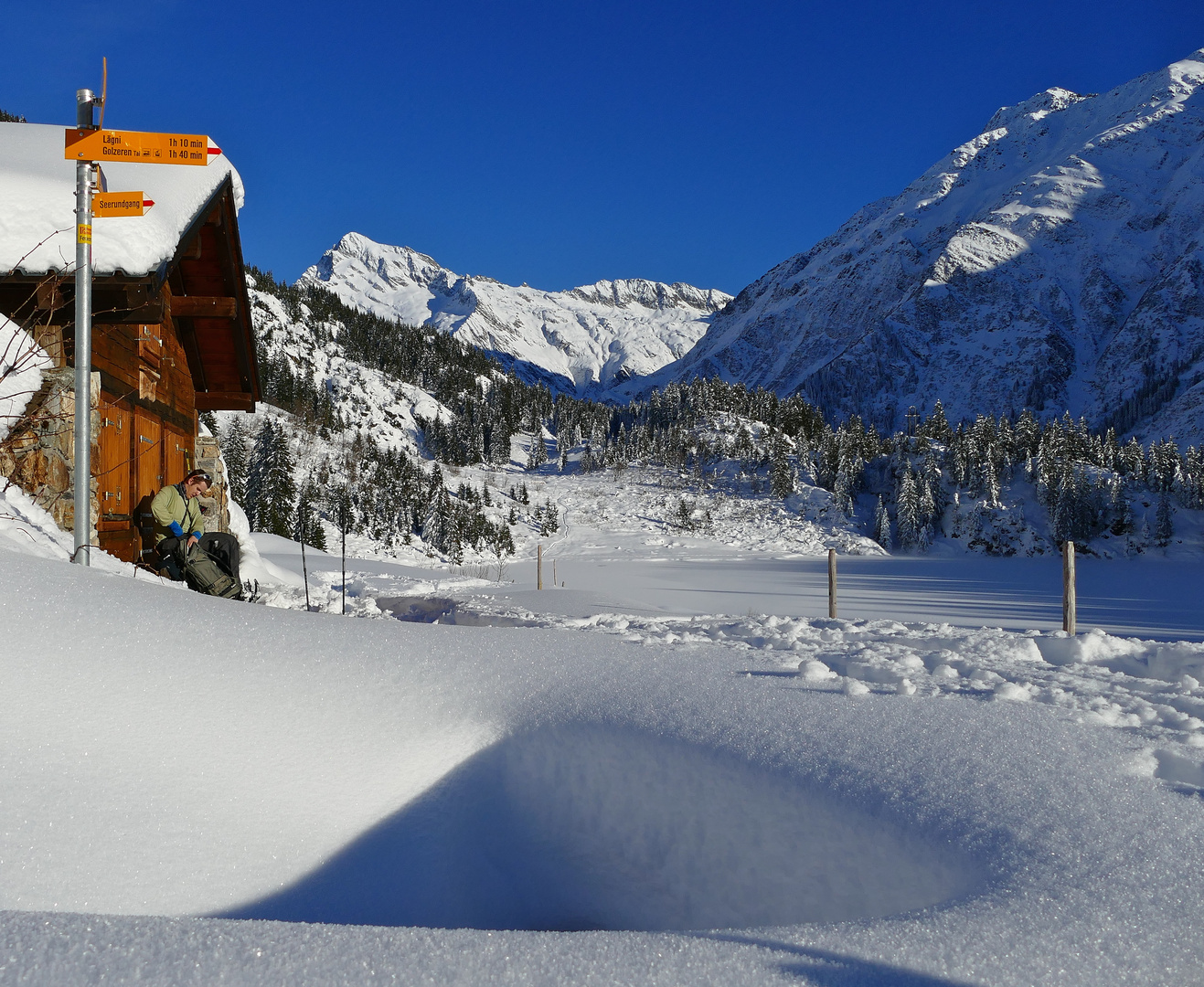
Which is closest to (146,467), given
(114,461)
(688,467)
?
(114,461)

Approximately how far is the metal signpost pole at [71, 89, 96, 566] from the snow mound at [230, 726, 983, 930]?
149 inches

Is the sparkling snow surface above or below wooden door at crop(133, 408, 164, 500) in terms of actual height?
below

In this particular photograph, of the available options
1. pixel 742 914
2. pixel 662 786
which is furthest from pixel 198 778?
pixel 742 914

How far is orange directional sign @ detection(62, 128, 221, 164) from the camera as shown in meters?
4.92

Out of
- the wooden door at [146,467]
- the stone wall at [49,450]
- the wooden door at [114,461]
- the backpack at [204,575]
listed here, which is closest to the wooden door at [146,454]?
the wooden door at [146,467]

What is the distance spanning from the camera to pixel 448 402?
3765 inches

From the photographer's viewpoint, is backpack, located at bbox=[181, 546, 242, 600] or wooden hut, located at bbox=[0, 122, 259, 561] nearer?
wooden hut, located at bbox=[0, 122, 259, 561]

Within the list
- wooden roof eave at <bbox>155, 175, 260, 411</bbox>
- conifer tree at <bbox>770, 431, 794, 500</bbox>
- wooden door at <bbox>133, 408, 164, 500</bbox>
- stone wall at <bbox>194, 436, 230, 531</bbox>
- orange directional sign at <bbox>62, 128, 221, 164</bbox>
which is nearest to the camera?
orange directional sign at <bbox>62, 128, 221, 164</bbox>

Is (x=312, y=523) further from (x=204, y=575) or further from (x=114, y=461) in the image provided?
(x=204, y=575)

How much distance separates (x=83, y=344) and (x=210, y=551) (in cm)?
327

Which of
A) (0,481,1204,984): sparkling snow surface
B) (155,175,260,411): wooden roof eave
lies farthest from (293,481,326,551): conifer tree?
(0,481,1204,984): sparkling snow surface

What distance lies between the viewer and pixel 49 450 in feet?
22.0

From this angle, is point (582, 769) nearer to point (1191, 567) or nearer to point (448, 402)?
point (1191, 567)

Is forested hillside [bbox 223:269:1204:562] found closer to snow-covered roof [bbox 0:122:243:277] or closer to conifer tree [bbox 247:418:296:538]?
conifer tree [bbox 247:418:296:538]
